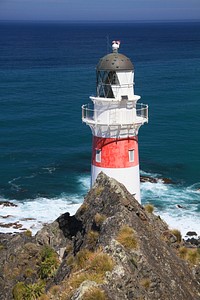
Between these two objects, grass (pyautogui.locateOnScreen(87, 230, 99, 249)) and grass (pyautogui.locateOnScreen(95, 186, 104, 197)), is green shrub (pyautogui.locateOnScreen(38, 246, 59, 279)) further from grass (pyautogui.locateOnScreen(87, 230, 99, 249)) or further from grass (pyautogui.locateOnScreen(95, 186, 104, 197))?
grass (pyautogui.locateOnScreen(95, 186, 104, 197))

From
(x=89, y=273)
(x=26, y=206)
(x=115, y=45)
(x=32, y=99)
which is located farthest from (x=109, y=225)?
(x=32, y=99)

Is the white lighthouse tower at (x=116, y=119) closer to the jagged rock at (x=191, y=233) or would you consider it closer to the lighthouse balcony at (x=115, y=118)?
the lighthouse balcony at (x=115, y=118)

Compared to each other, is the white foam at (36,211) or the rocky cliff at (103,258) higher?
the rocky cliff at (103,258)

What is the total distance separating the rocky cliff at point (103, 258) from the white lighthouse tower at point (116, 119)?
3.09 m

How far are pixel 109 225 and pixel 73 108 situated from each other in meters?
67.6

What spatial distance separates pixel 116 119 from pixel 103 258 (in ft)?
35.1

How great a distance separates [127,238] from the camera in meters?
13.8

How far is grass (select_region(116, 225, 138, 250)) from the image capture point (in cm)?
1366

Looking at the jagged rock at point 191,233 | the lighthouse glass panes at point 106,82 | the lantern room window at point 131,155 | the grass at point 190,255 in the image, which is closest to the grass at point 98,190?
the grass at point 190,255

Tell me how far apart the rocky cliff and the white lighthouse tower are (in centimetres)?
309

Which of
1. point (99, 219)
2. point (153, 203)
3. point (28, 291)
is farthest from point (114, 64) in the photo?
point (153, 203)

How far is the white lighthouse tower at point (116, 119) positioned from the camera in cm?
2209

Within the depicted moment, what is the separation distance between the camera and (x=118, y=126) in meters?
22.3

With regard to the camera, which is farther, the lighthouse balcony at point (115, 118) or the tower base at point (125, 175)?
the tower base at point (125, 175)
